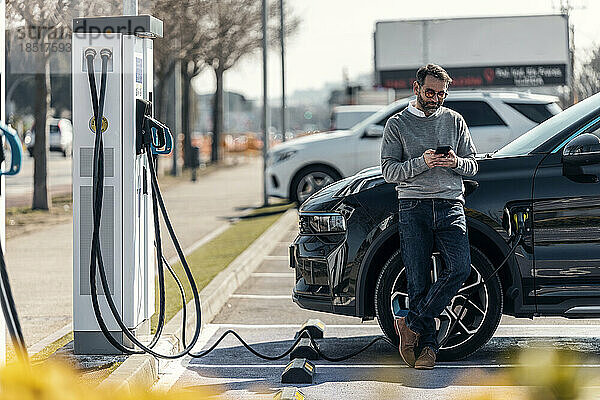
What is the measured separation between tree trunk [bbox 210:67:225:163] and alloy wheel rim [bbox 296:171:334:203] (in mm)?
27353

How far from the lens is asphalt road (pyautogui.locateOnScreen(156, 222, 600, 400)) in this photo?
595cm

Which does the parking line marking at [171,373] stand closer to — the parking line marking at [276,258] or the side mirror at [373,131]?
the parking line marking at [276,258]

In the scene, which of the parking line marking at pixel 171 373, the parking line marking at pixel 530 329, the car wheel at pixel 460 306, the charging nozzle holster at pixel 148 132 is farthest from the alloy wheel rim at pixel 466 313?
the charging nozzle holster at pixel 148 132

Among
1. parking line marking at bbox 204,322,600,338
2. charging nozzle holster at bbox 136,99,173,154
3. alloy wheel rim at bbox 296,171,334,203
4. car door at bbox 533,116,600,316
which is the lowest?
parking line marking at bbox 204,322,600,338

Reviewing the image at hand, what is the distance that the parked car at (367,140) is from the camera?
17.1 m

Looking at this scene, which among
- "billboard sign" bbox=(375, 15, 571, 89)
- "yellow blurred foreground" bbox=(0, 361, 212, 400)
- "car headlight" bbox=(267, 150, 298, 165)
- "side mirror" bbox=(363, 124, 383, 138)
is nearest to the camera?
"yellow blurred foreground" bbox=(0, 361, 212, 400)

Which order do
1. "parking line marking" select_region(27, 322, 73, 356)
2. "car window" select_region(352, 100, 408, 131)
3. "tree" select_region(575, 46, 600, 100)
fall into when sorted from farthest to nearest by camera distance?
"tree" select_region(575, 46, 600, 100) → "car window" select_region(352, 100, 408, 131) → "parking line marking" select_region(27, 322, 73, 356)

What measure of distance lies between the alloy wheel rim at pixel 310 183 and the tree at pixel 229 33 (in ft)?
45.2

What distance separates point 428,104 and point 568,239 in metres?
1.21

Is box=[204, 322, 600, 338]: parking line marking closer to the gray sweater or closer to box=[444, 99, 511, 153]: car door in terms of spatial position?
the gray sweater

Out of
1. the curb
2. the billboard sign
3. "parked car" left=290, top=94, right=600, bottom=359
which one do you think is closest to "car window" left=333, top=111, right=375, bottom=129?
the curb

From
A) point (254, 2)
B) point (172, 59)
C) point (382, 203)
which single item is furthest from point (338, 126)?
point (382, 203)

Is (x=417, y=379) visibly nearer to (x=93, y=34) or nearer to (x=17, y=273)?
(x=93, y=34)

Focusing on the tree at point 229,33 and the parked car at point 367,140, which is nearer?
the parked car at point 367,140
